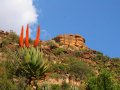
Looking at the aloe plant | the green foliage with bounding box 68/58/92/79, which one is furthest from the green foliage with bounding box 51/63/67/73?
the aloe plant

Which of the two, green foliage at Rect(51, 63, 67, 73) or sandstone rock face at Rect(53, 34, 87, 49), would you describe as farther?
sandstone rock face at Rect(53, 34, 87, 49)

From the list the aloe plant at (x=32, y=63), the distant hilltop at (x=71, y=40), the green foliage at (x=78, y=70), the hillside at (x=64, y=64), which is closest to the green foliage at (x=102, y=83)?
the hillside at (x=64, y=64)

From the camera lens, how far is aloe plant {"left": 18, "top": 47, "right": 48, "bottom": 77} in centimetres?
2302

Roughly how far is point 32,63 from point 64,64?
2104cm

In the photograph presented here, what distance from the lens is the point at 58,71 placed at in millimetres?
40000

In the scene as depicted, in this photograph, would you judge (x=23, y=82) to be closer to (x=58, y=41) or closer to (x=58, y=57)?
(x=58, y=57)

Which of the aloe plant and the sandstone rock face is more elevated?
the sandstone rock face

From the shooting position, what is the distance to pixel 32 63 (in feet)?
75.6

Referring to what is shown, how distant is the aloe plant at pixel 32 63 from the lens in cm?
2302

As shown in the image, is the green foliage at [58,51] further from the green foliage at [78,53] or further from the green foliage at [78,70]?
the green foliage at [78,70]

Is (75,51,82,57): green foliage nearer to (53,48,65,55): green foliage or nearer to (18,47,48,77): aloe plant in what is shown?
(53,48,65,55): green foliage

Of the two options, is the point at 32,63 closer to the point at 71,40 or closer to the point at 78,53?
the point at 78,53

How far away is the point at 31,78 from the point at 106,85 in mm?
4863

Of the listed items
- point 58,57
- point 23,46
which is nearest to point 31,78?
point 23,46
